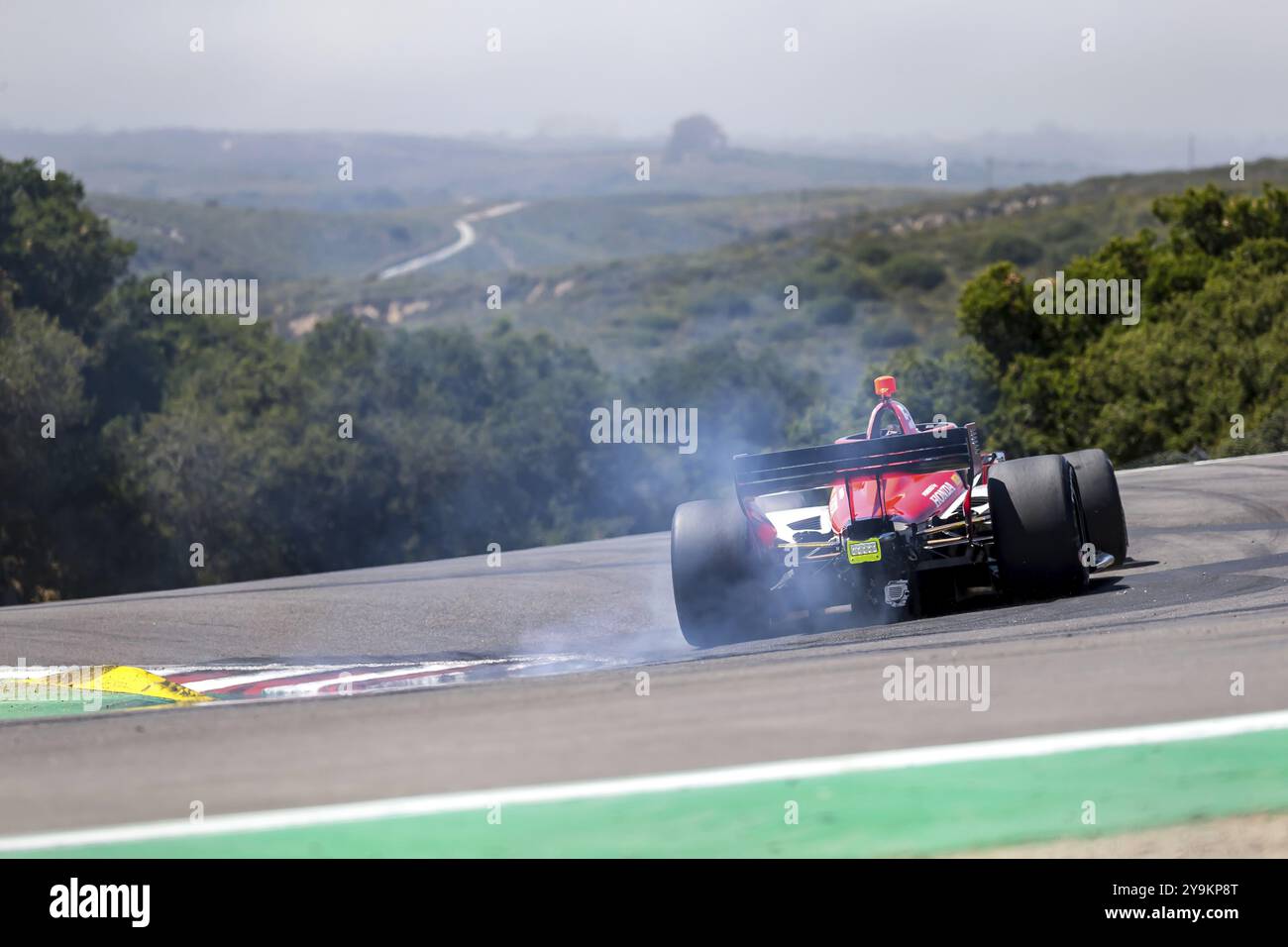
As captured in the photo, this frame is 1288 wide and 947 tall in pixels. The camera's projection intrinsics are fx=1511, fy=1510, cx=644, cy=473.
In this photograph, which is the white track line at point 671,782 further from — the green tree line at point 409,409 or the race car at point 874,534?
the green tree line at point 409,409

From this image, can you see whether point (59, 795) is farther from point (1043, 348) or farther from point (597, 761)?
point (1043, 348)

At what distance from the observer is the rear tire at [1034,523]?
9414mm

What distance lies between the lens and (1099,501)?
35.0ft

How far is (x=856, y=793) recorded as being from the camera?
17.4ft

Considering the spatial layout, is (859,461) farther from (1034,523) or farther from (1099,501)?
(1099,501)

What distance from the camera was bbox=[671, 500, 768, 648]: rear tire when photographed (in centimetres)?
956

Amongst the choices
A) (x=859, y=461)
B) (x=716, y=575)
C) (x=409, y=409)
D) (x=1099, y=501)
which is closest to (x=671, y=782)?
(x=716, y=575)

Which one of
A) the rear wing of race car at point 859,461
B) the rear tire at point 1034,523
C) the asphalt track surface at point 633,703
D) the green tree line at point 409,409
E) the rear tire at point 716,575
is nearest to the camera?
the asphalt track surface at point 633,703

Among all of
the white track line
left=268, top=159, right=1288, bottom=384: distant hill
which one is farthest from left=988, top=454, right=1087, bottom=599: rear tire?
left=268, top=159, right=1288, bottom=384: distant hill

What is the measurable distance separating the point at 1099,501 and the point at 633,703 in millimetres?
5214

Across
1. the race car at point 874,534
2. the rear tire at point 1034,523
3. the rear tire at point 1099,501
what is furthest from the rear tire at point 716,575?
the rear tire at point 1099,501

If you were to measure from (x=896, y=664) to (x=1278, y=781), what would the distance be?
216cm

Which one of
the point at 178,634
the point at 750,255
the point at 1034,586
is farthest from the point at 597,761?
the point at 750,255

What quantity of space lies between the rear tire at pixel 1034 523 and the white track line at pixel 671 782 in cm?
353
